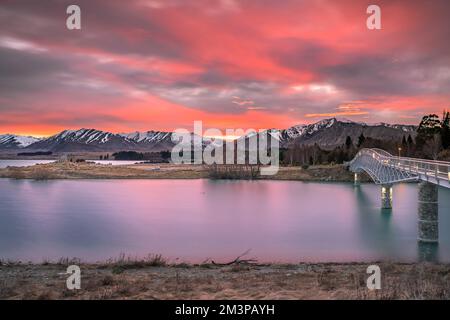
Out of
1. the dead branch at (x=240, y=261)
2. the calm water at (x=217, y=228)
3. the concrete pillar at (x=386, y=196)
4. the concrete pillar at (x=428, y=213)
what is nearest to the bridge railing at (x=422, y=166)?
the concrete pillar at (x=428, y=213)

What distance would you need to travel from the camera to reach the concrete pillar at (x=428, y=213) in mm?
32062

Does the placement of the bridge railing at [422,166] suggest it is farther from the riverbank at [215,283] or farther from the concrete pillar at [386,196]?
the riverbank at [215,283]

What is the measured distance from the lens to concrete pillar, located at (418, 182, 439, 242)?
105 feet

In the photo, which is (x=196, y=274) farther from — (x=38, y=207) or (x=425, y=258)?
(x=38, y=207)

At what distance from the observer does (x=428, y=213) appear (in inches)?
1270

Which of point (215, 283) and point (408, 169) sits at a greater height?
point (408, 169)

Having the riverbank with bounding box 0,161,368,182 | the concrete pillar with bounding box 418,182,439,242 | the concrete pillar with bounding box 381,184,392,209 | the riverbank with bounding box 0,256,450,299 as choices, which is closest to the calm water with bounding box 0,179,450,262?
the concrete pillar with bounding box 418,182,439,242

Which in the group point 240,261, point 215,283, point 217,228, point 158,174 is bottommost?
point 217,228

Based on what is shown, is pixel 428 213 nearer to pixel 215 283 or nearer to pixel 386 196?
pixel 386 196

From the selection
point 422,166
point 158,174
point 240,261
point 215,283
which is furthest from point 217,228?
point 158,174

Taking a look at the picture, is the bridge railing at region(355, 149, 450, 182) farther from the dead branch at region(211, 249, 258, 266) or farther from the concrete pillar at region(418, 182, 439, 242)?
the dead branch at region(211, 249, 258, 266)

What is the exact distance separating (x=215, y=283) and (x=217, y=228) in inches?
1003
